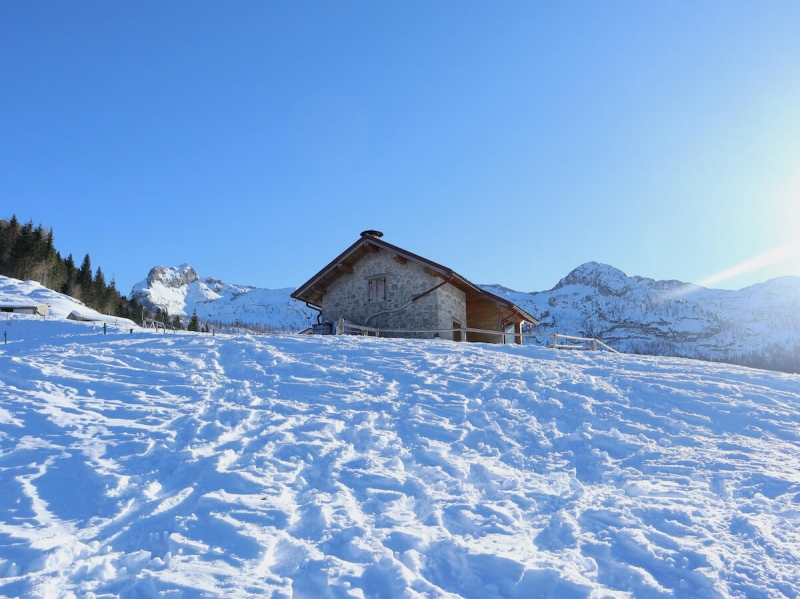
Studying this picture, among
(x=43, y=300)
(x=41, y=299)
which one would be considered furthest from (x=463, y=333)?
(x=41, y=299)

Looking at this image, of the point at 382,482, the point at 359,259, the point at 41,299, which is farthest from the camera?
the point at 41,299

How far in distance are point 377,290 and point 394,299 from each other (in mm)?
1023

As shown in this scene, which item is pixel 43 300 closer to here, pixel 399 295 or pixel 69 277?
pixel 69 277

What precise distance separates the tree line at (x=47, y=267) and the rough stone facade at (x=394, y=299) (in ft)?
236

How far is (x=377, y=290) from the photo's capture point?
21969 millimetres

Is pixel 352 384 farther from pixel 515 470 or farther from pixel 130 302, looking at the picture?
pixel 130 302

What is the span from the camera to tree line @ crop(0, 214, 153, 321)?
74.8 metres

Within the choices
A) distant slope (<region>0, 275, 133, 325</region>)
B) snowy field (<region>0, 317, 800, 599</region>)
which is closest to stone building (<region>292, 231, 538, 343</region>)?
snowy field (<region>0, 317, 800, 599</region>)

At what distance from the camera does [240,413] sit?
8250 mm

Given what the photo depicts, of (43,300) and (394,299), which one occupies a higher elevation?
(43,300)

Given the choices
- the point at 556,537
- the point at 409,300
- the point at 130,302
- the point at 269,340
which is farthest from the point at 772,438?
the point at 130,302

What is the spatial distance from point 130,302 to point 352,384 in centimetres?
10531

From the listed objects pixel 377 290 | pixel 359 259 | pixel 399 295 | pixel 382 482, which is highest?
pixel 359 259

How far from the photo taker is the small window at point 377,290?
21.7 m
